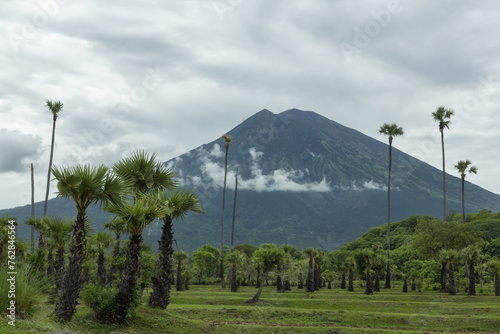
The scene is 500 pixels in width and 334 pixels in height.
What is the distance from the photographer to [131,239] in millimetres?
17500

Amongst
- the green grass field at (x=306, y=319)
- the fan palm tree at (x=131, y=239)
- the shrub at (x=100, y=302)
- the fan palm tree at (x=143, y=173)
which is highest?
the fan palm tree at (x=143, y=173)

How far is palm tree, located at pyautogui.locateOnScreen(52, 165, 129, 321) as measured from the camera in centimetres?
1508

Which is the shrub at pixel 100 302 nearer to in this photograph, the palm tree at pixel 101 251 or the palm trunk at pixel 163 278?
the palm trunk at pixel 163 278

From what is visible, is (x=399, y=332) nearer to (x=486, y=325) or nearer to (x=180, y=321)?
(x=486, y=325)

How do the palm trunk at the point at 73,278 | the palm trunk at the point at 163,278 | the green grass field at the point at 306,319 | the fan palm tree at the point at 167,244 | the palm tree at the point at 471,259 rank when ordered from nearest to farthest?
1. the palm trunk at the point at 73,278
2. the green grass field at the point at 306,319
3. the fan palm tree at the point at 167,244
4. the palm trunk at the point at 163,278
5. the palm tree at the point at 471,259

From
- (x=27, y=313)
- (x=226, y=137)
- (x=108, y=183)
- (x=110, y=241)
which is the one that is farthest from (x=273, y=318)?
(x=226, y=137)

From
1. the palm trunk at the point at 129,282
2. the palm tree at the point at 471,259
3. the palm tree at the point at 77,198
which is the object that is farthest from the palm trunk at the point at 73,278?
the palm tree at the point at 471,259

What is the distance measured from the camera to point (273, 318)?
27.4 m

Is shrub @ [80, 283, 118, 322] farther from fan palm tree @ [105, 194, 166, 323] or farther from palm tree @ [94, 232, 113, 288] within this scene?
palm tree @ [94, 232, 113, 288]

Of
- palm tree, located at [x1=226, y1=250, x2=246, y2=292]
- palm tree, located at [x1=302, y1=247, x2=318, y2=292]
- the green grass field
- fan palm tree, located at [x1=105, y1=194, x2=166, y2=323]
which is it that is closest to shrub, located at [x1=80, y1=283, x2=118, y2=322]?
fan palm tree, located at [x1=105, y1=194, x2=166, y2=323]

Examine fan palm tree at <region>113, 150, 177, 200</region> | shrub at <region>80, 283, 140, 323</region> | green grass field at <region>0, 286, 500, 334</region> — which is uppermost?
fan palm tree at <region>113, 150, 177, 200</region>

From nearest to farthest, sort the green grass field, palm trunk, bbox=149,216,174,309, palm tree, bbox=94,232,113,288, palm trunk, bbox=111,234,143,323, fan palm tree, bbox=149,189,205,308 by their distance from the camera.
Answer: palm trunk, bbox=111,234,143,323 < the green grass field < fan palm tree, bbox=149,189,205,308 < palm trunk, bbox=149,216,174,309 < palm tree, bbox=94,232,113,288

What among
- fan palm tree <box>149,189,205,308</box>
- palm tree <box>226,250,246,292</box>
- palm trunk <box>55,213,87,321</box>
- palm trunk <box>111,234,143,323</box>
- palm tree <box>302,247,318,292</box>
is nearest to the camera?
palm trunk <box>55,213,87,321</box>

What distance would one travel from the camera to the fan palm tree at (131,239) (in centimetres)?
1677
